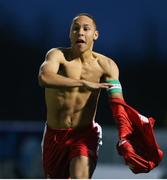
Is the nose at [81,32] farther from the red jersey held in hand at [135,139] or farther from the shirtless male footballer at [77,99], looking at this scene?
the red jersey held in hand at [135,139]

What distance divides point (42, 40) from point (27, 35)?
0.90ft

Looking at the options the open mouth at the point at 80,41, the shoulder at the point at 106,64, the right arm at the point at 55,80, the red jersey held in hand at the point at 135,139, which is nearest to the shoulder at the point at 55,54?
the right arm at the point at 55,80

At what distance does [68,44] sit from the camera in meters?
11.1

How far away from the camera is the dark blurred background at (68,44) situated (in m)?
11.1

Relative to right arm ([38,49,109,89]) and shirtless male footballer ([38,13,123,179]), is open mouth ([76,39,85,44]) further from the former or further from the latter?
right arm ([38,49,109,89])

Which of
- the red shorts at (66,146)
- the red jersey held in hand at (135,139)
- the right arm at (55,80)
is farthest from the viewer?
the red shorts at (66,146)

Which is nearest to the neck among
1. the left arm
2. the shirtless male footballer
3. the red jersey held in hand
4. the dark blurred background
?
the shirtless male footballer

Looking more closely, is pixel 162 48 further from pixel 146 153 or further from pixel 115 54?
pixel 146 153

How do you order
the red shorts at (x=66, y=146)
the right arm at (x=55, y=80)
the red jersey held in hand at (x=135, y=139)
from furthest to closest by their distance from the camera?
1. the red shorts at (x=66, y=146)
2. the red jersey held in hand at (x=135, y=139)
3. the right arm at (x=55, y=80)

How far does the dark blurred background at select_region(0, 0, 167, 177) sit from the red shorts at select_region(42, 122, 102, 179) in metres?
5.26

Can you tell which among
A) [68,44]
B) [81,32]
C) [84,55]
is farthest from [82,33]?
[68,44]

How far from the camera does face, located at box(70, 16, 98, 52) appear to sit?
5.37 m

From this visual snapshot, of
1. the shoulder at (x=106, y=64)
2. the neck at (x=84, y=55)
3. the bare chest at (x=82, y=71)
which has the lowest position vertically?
the bare chest at (x=82, y=71)

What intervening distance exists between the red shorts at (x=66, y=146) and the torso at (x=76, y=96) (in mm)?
49
